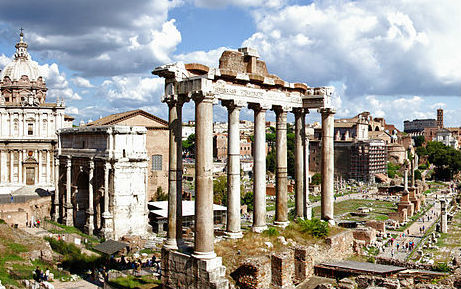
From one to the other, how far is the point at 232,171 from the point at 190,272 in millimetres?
3961

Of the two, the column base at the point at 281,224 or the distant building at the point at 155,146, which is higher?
the distant building at the point at 155,146

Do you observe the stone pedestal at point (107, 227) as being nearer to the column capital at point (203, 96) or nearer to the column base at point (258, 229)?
the column base at point (258, 229)

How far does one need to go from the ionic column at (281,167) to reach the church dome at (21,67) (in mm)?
47084

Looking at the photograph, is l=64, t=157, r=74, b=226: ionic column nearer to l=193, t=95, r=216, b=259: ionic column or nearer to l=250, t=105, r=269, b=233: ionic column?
l=250, t=105, r=269, b=233: ionic column

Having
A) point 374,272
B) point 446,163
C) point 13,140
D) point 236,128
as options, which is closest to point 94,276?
point 236,128

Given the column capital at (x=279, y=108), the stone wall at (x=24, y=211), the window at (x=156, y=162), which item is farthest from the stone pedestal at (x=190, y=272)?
the window at (x=156, y=162)

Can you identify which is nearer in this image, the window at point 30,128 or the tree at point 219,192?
the window at point 30,128

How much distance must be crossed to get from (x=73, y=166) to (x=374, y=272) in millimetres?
31463

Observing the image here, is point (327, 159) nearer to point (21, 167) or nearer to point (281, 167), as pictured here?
point (281, 167)

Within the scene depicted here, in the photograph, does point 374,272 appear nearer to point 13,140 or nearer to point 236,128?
point 236,128

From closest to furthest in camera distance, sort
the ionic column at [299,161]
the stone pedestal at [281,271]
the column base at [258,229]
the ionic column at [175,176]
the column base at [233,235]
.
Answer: the stone pedestal at [281,271] < the ionic column at [175,176] < the column base at [233,235] < the column base at [258,229] < the ionic column at [299,161]

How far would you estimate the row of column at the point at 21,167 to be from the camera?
47.0 meters

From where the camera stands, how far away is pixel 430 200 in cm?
6725

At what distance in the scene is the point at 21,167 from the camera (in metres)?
47.6
